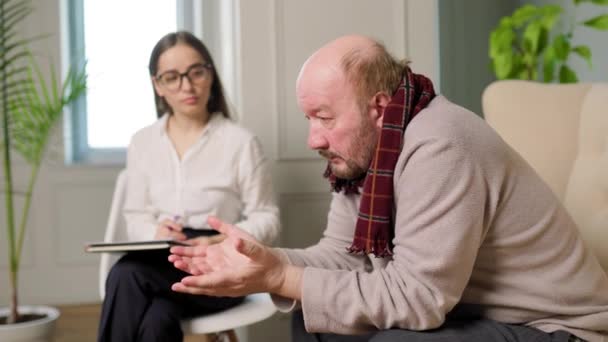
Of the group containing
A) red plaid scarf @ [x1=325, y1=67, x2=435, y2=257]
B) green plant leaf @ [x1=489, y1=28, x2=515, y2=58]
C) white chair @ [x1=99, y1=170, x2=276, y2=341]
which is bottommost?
white chair @ [x1=99, y1=170, x2=276, y2=341]

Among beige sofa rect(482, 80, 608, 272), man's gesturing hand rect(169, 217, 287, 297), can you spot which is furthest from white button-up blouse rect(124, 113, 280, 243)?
man's gesturing hand rect(169, 217, 287, 297)

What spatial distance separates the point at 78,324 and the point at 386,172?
9.08 ft

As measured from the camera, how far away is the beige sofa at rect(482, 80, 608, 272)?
1505 millimetres

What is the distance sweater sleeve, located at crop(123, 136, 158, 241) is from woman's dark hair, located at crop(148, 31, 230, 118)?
195mm

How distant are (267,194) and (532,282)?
1.18 metres

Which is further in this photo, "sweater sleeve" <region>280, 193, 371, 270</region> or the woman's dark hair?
the woman's dark hair

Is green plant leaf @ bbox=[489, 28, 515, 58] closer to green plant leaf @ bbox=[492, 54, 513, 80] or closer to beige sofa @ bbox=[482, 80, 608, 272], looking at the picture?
green plant leaf @ bbox=[492, 54, 513, 80]

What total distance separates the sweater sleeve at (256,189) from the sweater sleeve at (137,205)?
29cm

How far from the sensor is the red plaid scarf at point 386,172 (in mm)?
1186

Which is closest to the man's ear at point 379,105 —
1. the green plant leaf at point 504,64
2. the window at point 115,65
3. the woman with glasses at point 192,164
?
the woman with glasses at point 192,164

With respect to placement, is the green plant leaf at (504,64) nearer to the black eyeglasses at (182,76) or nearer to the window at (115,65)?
the black eyeglasses at (182,76)

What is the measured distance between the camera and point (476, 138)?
1146 mm

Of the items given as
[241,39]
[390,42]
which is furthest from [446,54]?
[241,39]

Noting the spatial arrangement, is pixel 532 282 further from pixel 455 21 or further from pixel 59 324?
pixel 455 21
